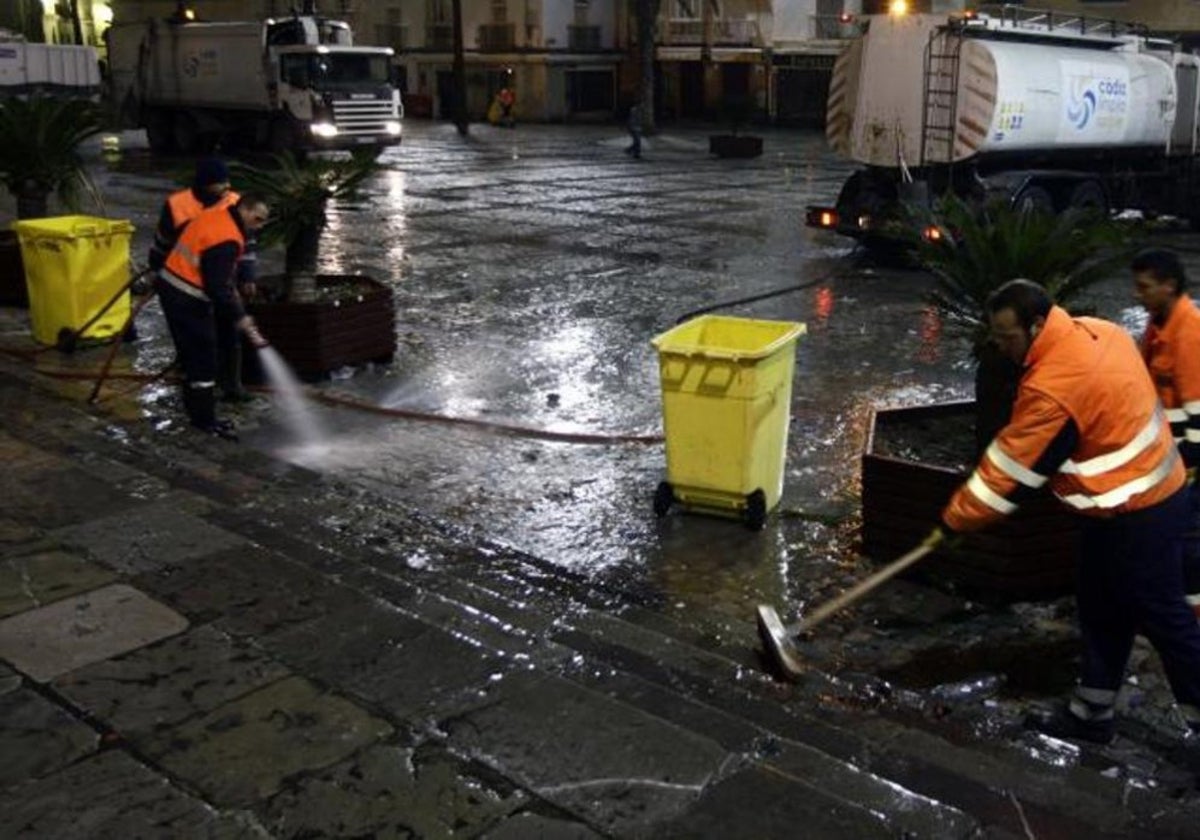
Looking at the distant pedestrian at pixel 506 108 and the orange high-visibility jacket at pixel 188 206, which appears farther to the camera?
the distant pedestrian at pixel 506 108

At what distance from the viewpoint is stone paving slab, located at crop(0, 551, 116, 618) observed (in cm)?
530

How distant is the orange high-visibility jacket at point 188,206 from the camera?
782cm

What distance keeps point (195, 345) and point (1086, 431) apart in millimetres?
5624

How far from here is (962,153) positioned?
1438 centimetres

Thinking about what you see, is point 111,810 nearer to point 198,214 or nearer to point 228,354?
point 198,214

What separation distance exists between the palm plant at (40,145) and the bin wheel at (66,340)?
2366mm

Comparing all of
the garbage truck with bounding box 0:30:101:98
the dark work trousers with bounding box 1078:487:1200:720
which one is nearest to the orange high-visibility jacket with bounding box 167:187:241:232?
the dark work trousers with bounding box 1078:487:1200:720

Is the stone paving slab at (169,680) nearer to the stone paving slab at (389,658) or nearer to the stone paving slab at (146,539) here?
the stone paving slab at (389,658)

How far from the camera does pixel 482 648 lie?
4895mm

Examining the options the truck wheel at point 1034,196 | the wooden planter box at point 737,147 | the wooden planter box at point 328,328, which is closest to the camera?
the wooden planter box at point 328,328

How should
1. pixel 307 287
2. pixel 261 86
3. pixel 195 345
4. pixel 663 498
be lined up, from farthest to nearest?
pixel 261 86
pixel 307 287
pixel 195 345
pixel 663 498

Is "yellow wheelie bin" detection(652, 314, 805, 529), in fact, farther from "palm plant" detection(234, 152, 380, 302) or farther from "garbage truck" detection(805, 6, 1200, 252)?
"garbage truck" detection(805, 6, 1200, 252)

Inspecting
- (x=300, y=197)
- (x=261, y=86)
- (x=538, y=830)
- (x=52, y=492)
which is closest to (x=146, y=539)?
(x=52, y=492)

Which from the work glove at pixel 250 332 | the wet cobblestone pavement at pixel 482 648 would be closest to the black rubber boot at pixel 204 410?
the wet cobblestone pavement at pixel 482 648
